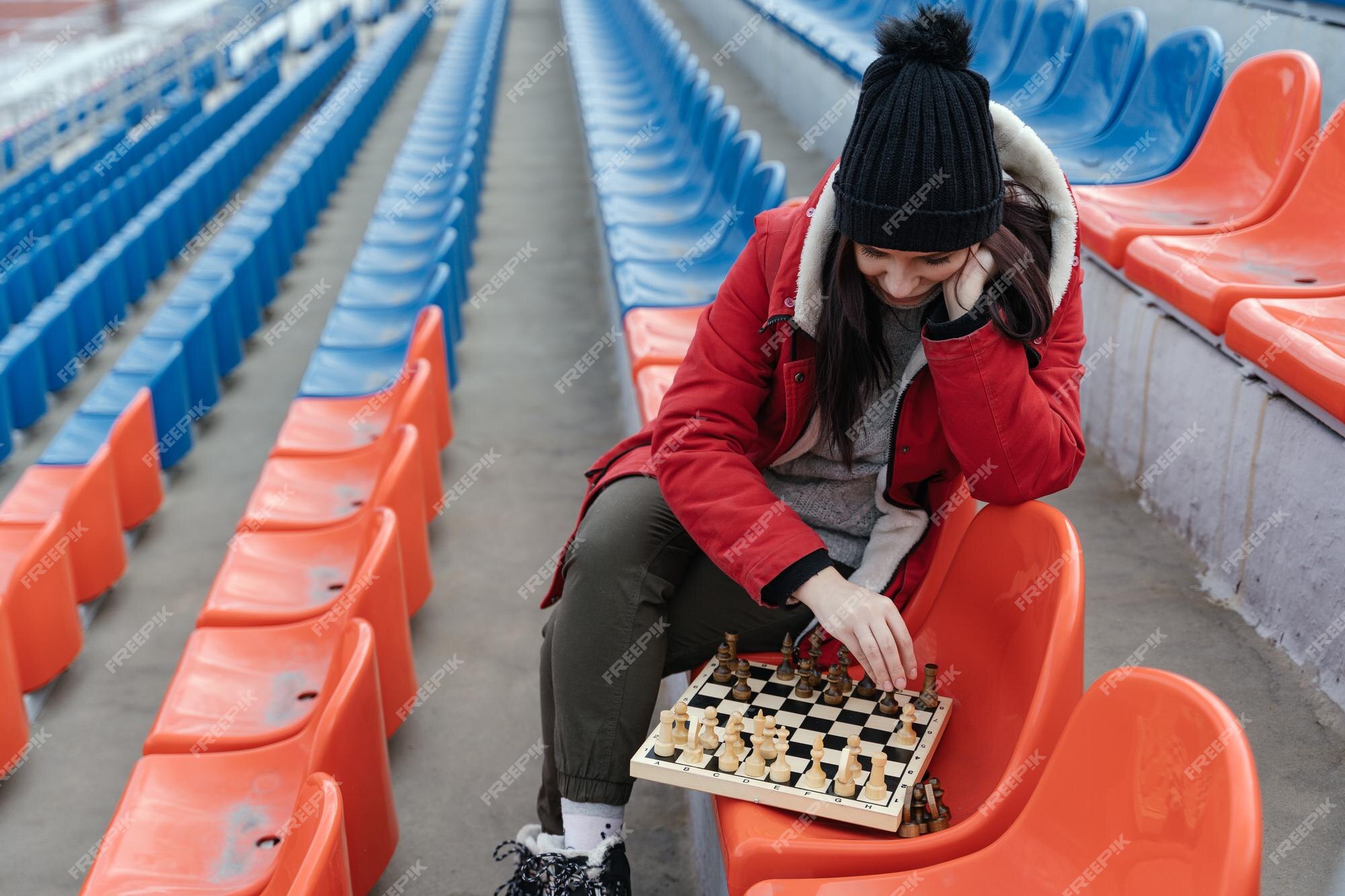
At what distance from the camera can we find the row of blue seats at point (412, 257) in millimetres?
4098

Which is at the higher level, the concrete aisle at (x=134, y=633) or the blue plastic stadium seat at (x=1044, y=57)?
the blue plastic stadium seat at (x=1044, y=57)

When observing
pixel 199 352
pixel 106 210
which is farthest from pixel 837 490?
pixel 106 210

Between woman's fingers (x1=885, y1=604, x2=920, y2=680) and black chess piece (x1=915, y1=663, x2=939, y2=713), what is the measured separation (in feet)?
0.11

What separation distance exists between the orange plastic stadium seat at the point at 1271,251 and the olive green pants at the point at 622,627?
45.0 inches

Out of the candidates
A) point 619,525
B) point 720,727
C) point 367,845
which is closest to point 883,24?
point 619,525

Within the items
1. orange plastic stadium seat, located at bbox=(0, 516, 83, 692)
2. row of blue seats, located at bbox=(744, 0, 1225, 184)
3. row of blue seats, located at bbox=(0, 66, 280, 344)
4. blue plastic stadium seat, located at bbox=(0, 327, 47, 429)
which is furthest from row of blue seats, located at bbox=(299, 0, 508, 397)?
row of blue seats, located at bbox=(744, 0, 1225, 184)

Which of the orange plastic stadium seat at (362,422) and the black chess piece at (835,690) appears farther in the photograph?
the orange plastic stadium seat at (362,422)

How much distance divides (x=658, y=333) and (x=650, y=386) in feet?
1.57

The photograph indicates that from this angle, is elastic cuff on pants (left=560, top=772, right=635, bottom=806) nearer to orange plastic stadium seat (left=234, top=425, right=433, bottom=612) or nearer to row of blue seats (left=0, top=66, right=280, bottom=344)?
orange plastic stadium seat (left=234, top=425, right=433, bottom=612)

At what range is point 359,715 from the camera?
5.93 ft

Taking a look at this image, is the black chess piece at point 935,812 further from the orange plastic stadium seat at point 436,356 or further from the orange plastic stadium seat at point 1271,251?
the orange plastic stadium seat at point 436,356

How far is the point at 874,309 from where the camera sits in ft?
4.84

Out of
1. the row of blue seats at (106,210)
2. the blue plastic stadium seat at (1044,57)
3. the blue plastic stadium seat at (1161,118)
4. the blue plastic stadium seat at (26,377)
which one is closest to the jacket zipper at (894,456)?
the blue plastic stadium seat at (1161,118)

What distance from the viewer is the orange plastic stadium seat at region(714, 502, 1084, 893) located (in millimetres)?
1249
